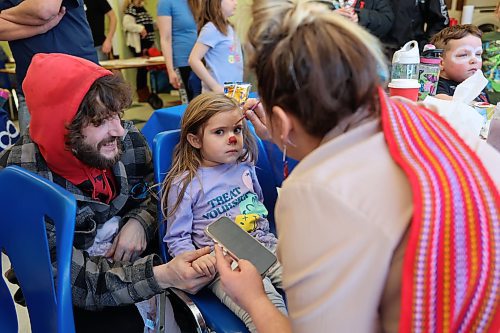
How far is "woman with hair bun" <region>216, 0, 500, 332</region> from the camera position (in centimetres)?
52

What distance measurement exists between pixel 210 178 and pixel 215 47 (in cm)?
126

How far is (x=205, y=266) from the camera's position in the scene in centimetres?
111

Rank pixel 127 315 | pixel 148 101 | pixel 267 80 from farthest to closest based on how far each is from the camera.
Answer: pixel 148 101 → pixel 127 315 → pixel 267 80

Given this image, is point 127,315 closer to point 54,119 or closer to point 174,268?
point 174,268

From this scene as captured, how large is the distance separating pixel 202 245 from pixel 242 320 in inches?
12.0

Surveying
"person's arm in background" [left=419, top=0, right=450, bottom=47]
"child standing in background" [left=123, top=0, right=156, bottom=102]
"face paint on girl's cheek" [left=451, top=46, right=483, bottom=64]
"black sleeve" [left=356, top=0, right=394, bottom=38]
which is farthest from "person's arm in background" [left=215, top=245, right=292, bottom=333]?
"child standing in background" [left=123, top=0, right=156, bottom=102]

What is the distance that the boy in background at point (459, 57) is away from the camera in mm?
1903

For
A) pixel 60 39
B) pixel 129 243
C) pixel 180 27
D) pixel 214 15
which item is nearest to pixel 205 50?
pixel 214 15

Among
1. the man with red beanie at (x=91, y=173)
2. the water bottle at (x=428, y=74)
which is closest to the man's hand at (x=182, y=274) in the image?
the man with red beanie at (x=91, y=173)

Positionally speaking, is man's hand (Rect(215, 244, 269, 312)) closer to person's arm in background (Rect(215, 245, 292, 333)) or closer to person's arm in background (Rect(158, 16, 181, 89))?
person's arm in background (Rect(215, 245, 292, 333))

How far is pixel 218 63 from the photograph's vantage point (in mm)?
2479

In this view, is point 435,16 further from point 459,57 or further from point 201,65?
point 201,65

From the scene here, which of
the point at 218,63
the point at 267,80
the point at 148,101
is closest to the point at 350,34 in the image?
the point at 267,80

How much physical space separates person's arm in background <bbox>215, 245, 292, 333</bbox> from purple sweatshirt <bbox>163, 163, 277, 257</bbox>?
426 mm
